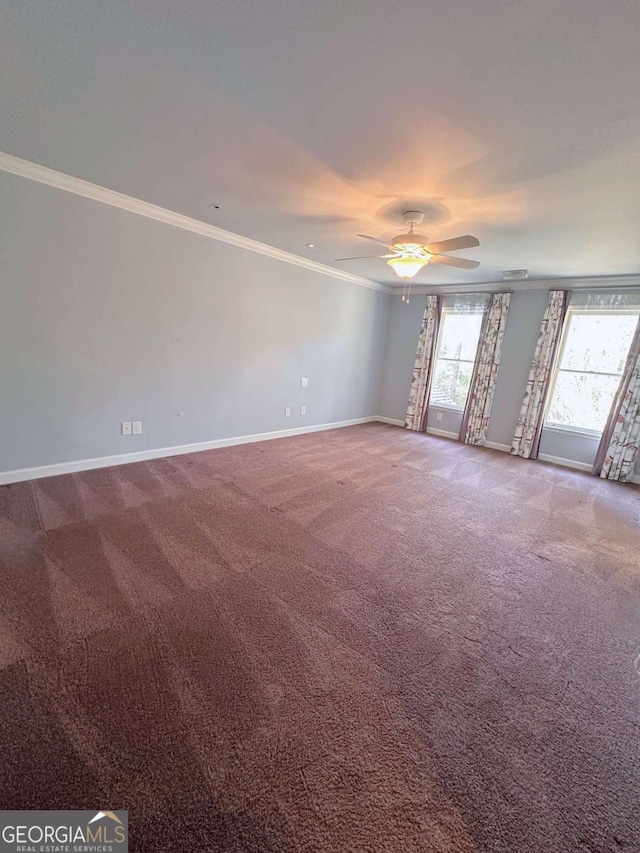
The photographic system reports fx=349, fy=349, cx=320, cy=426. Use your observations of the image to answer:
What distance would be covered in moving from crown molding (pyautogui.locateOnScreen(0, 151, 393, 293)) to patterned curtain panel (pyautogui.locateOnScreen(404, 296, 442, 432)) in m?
2.23

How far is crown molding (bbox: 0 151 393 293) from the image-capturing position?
2684 mm

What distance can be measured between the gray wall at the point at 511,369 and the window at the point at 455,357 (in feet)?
0.86

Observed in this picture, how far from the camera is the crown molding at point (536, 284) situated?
4.44 m

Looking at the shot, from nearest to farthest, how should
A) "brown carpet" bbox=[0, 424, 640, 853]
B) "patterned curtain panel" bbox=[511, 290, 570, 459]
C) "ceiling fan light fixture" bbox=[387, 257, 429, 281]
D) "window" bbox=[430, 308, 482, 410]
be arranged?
"brown carpet" bbox=[0, 424, 640, 853] → "ceiling fan light fixture" bbox=[387, 257, 429, 281] → "patterned curtain panel" bbox=[511, 290, 570, 459] → "window" bbox=[430, 308, 482, 410]

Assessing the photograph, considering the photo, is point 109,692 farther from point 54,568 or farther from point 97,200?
point 97,200

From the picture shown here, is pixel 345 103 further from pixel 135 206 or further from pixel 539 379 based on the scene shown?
pixel 539 379

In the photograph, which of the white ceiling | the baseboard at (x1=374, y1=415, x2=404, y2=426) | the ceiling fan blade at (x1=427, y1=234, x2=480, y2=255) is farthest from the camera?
the baseboard at (x1=374, y1=415, x2=404, y2=426)

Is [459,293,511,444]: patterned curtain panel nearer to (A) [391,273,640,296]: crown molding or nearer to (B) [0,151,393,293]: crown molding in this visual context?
(A) [391,273,640,296]: crown molding

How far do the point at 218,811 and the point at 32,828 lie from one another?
531 mm

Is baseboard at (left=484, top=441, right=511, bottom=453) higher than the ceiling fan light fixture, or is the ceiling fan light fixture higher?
the ceiling fan light fixture

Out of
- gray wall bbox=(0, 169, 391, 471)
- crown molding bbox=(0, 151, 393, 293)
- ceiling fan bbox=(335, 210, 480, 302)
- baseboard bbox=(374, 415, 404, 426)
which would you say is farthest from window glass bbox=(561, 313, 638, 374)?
crown molding bbox=(0, 151, 393, 293)

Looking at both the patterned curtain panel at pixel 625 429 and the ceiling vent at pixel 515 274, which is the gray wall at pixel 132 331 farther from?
the patterned curtain panel at pixel 625 429

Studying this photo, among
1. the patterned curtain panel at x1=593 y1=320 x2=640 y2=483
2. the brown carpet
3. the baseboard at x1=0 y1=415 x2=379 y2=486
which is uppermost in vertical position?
the patterned curtain panel at x1=593 y1=320 x2=640 y2=483

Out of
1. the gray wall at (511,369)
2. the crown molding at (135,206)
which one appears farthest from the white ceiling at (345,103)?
the gray wall at (511,369)
